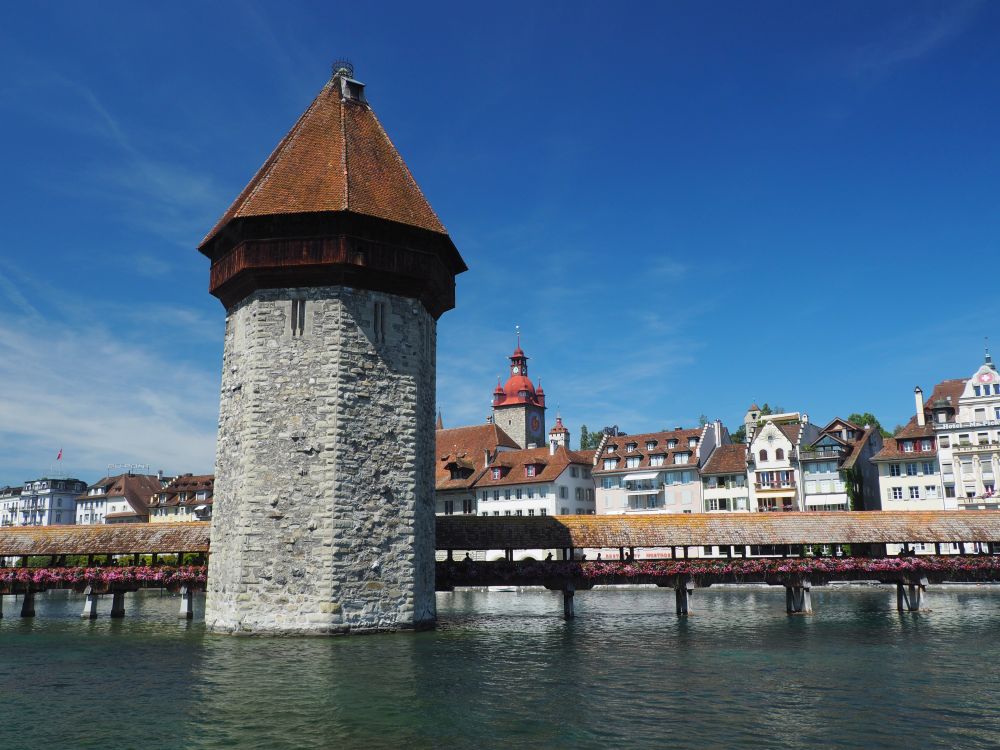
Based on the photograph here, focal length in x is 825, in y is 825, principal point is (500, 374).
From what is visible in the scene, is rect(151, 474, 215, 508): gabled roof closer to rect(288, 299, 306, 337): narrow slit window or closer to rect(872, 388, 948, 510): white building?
rect(872, 388, 948, 510): white building

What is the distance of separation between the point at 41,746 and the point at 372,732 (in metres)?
4.43

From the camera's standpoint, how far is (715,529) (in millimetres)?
28797

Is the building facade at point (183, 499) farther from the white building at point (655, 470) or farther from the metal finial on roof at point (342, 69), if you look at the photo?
the metal finial on roof at point (342, 69)

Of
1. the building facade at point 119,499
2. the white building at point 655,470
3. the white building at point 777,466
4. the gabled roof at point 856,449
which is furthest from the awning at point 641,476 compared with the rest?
the building facade at point 119,499

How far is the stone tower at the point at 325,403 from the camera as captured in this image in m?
20.8

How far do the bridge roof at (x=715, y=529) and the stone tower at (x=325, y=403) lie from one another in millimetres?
4561

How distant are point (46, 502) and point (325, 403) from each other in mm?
101519

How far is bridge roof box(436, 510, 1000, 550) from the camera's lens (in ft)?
90.8

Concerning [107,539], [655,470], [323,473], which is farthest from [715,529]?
[655,470]

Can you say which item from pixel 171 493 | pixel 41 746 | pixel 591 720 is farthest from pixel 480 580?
pixel 171 493

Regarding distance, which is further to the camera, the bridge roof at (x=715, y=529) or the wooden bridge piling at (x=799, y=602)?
the wooden bridge piling at (x=799, y=602)

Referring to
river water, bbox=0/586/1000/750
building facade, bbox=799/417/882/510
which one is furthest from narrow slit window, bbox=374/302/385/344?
building facade, bbox=799/417/882/510

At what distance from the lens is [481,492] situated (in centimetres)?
6588

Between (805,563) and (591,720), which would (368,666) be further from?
(805,563)
